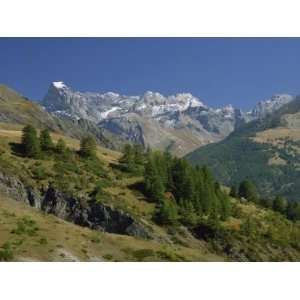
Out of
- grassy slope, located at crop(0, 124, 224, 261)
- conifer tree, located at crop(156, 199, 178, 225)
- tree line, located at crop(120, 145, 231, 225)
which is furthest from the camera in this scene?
tree line, located at crop(120, 145, 231, 225)

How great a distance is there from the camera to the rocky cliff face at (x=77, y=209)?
8200cm

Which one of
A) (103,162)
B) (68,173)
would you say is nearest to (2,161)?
(68,173)

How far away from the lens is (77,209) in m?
85.4

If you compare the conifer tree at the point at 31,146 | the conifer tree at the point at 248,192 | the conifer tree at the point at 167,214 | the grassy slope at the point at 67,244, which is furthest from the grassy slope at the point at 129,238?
the conifer tree at the point at 248,192

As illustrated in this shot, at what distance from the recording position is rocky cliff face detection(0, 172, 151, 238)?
8200cm

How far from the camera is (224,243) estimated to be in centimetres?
8644

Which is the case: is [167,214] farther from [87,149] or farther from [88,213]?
[87,149]

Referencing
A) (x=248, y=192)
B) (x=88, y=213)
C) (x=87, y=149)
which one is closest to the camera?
(x=88, y=213)

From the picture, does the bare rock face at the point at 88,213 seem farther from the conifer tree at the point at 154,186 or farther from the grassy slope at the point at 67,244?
the grassy slope at the point at 67,244

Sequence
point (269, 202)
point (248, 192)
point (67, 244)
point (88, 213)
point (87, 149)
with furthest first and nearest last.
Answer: point (248, 192)
point (269, 202)
point (87, 149)
point (88, 213)
point (67, 244)

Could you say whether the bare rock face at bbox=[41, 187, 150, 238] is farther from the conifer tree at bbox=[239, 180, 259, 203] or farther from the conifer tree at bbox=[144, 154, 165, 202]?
the conifer tree at bbox=[239, 180, 259, 203]

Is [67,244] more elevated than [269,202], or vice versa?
[269,202]

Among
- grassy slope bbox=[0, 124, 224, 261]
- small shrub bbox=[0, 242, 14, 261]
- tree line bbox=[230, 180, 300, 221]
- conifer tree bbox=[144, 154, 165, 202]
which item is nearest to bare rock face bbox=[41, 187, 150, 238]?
conifer tree bbox=[144, 154, 165, 202]

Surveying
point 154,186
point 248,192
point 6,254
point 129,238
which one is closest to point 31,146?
point 154,186
